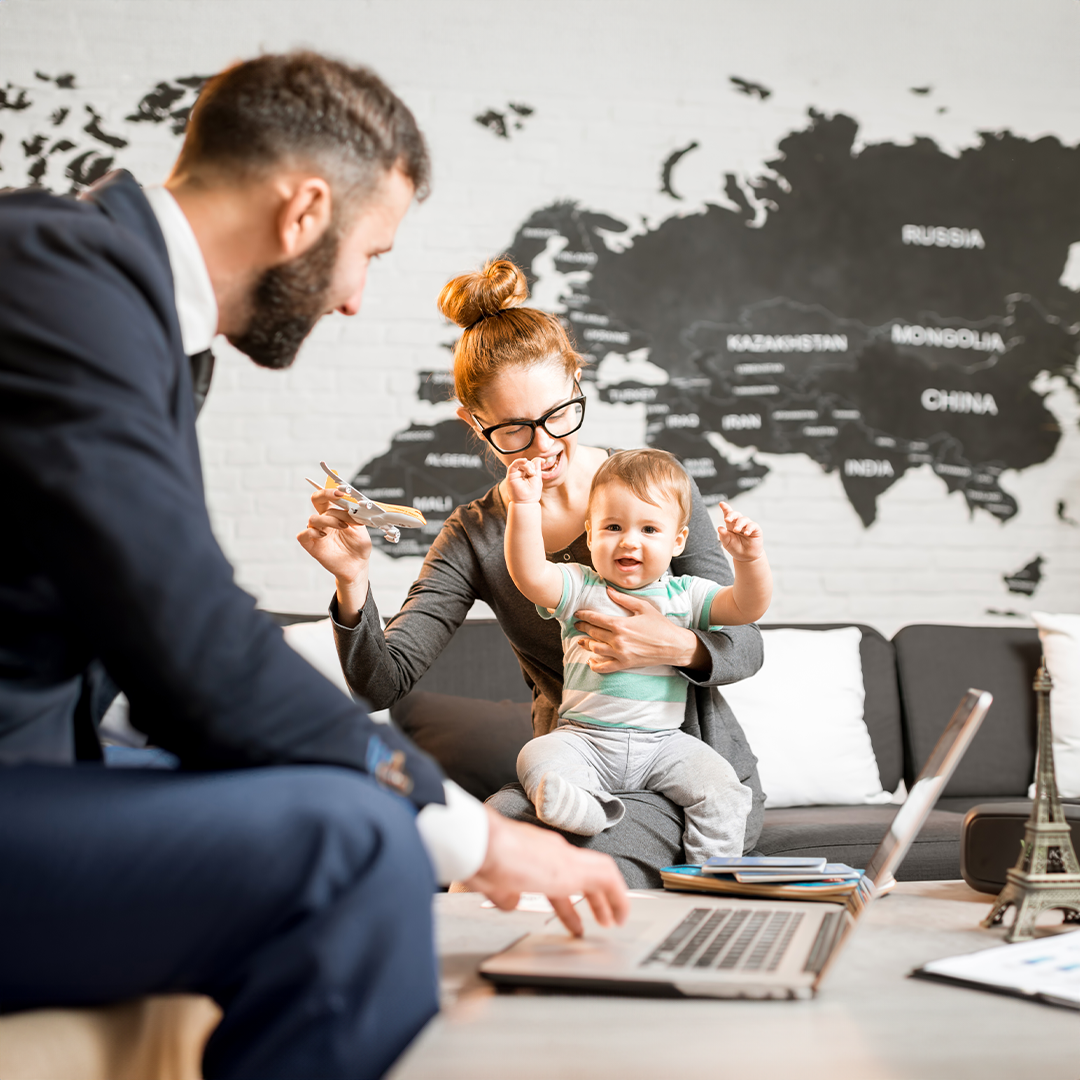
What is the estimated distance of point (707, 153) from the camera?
12.8 ft

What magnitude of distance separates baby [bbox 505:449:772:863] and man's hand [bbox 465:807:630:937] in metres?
0.77

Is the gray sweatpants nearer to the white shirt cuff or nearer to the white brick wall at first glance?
the white shirt cuff

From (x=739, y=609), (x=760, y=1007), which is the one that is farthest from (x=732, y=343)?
(x=760, y=1007)

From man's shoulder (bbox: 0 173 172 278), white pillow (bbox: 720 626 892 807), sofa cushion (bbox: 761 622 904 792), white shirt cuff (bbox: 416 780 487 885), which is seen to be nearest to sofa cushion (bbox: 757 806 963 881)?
white pillow (bbox: 720 626 892 807)

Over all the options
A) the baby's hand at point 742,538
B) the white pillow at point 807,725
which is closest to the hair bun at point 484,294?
the baby's hand at point 742,538

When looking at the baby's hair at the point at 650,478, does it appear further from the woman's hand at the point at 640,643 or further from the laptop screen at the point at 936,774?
the laptop screen at the point at 936,774

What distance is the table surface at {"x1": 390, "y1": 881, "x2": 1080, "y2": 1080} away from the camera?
2.58 ft

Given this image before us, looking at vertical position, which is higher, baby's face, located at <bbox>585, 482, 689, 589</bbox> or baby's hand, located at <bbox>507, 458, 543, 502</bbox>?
baby's hand, located at <bbox>507, 458, 543, 502</bbox>

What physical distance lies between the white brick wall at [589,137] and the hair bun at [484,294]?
5.08 ft

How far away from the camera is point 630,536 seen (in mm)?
1990

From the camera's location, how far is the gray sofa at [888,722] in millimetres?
2627

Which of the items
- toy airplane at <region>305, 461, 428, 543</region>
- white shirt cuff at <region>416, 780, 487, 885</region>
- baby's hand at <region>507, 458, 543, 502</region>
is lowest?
white shirt cuff at <region>416, 780, 487, 885</region>

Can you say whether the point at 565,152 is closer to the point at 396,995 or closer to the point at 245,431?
the point at 245,431

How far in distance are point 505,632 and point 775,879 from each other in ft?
2.99
